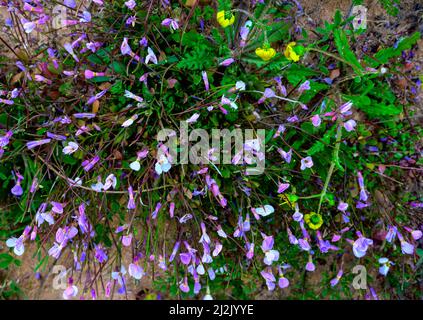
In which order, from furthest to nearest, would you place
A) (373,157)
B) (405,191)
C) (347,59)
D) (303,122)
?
(405,191), (373,157), (303,122), (347,59)

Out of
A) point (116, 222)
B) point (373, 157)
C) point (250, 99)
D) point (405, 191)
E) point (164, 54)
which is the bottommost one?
point (116, 222)

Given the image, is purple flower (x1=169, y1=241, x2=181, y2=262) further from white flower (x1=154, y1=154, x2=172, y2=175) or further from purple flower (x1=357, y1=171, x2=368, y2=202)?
purple flower (x1=357, y1=171, x2=368, y2=202)

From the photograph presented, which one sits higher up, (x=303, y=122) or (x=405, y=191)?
(x=303, y=122)

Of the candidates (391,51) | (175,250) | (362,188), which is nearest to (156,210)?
(175,250)

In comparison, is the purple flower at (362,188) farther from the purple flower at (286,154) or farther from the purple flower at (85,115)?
the purple flower at (85,115)

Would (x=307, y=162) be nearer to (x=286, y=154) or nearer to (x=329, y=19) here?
(x=286, y=154)

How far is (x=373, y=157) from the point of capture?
182 centimetres

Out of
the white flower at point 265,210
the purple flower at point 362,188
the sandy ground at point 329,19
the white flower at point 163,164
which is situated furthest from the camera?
the sandy ground at point 329,19

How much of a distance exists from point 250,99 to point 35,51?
101 centimetres
